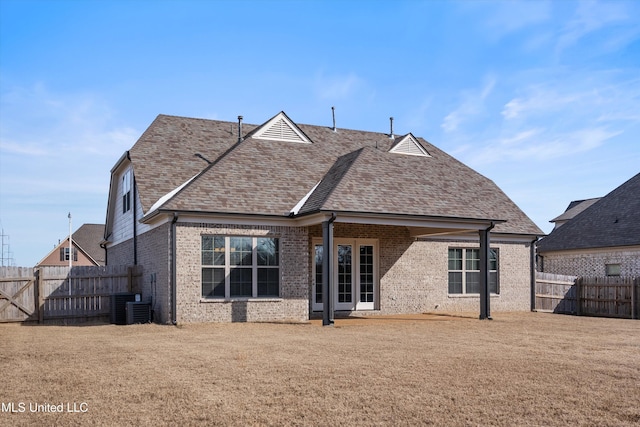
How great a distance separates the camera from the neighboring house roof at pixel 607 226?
2723cm

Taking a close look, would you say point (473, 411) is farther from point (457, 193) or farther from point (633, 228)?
point (633, 228)

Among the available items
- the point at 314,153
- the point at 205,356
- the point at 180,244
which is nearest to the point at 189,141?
the point at 314,153

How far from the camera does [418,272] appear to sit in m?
21.9

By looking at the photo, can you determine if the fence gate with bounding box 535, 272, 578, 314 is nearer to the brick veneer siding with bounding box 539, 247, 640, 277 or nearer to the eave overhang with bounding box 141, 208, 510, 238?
the brick veneer siding with bounding box 539, 247, 640, 277

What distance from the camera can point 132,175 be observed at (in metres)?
21.8

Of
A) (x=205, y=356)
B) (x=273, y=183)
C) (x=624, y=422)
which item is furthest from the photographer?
(x=273, y=183)

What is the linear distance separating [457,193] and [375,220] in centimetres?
430

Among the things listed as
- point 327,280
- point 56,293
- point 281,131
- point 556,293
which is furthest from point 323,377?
point 556,293

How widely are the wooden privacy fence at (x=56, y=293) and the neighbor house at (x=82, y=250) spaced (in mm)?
40305

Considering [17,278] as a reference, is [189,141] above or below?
above

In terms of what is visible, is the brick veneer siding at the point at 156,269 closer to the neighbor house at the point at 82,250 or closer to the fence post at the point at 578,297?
the fence post at the point at 578,297

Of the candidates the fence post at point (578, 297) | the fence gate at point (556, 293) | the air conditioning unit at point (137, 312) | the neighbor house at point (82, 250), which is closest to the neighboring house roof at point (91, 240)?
the neighbor house at point (82, 250)

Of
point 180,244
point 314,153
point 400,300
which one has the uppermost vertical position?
A: point 314,153

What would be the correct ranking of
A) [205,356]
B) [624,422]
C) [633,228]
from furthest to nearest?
[633,228], [205,356], [624,422]
